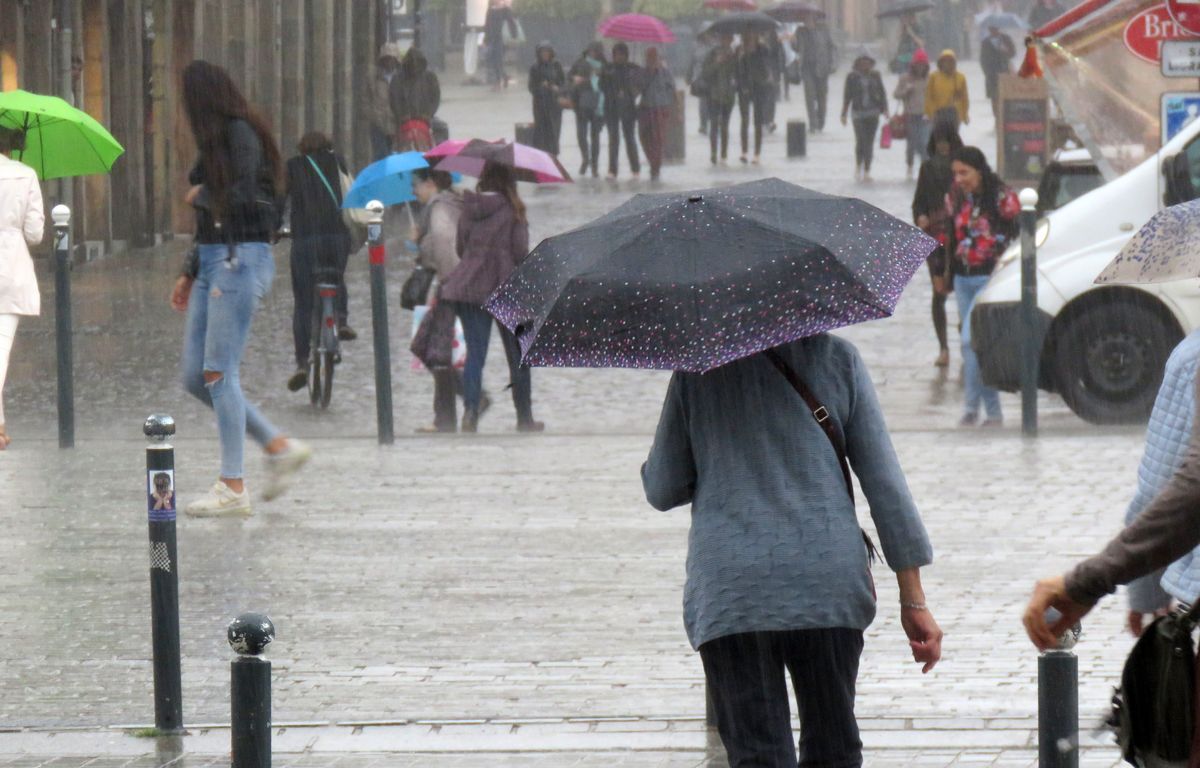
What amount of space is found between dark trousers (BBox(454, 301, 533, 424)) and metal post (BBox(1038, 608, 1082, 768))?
8701mm

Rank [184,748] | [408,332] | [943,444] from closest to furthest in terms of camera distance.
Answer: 1. [184,748]
2. [943,444]
3. [408,332]

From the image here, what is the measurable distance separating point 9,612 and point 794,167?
26.1m

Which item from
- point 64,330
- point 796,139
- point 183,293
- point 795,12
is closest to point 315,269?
point 64,330

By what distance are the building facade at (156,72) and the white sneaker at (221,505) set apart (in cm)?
803

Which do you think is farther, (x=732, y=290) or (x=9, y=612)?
(x=9, y=612)

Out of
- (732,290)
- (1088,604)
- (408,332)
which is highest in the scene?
(732,290)

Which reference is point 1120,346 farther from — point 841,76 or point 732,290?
point 841,76

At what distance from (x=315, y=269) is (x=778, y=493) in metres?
10.7

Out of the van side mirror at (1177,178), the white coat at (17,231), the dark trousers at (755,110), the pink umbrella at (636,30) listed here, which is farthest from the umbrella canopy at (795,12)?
the white coat at (17,231)

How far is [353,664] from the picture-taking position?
7.05 metres

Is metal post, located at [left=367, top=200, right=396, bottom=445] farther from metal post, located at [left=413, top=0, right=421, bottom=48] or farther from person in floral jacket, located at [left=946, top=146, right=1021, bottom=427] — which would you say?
metal post, located at [left=413, top=0, right=421, bottom=48]

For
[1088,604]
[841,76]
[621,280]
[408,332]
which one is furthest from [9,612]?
[841,76]

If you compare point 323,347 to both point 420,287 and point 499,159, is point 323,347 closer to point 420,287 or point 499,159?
point 420,287

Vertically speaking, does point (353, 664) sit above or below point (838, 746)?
below
